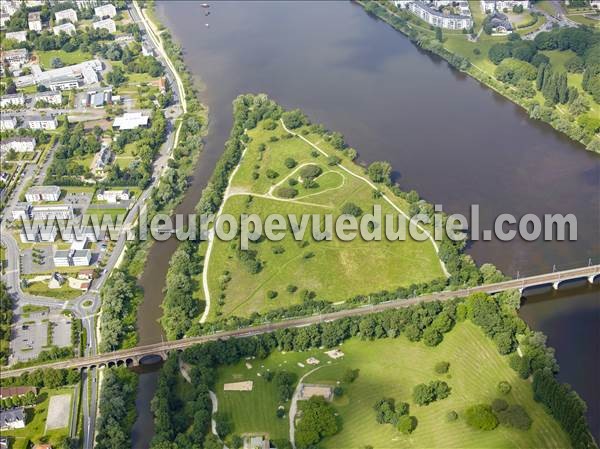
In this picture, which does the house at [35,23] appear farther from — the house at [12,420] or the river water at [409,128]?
the house at [12,420]

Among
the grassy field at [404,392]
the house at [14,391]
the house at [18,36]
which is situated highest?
the house at [18,36]

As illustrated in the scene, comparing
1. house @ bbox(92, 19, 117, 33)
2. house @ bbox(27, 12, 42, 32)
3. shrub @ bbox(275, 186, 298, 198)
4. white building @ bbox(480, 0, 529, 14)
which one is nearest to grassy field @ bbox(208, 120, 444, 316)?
shrub @ bbox(275, 186, 298, 198)

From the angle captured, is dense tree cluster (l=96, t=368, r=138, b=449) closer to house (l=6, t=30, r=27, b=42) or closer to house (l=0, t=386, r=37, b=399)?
house (l=0, t=386, r=37, b=399)

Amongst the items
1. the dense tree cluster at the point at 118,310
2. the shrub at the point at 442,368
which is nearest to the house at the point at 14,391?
the dense tree cluster at the point at 118,310

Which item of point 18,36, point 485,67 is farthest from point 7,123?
point 485,67

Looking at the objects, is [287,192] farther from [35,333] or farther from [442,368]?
[35,333]
